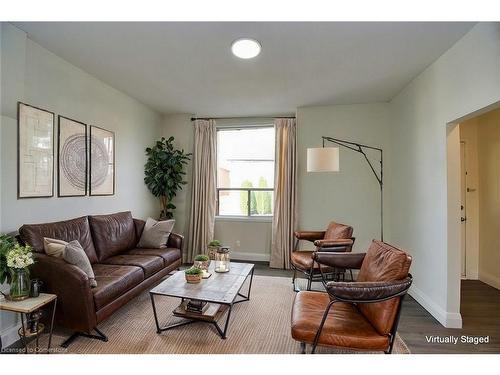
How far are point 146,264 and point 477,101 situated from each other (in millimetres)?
3446

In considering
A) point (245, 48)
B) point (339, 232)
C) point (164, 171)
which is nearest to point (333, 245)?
point (339, 232)

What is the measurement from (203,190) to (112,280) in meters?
2.46

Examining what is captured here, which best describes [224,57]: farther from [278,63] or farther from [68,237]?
[68,237]

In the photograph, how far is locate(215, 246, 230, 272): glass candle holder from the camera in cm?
276

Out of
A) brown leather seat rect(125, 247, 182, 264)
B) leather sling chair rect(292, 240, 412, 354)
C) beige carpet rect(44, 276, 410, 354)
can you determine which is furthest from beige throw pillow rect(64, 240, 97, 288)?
leather sling chair rect(292, 240, 412, 354)

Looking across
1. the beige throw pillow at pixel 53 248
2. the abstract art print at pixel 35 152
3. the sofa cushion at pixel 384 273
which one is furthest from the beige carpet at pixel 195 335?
the abstract art print at pixel 35 152

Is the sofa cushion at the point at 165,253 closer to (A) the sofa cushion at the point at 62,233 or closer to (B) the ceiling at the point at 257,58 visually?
→ (A) the sofa cushion at the point at 62,233

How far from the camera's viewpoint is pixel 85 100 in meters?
3.10

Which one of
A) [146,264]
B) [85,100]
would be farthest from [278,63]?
[146,264]

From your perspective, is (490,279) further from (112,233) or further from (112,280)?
(112,233)

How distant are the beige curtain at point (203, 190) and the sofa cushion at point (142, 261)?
4.83ft

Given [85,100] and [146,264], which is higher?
[85,100]

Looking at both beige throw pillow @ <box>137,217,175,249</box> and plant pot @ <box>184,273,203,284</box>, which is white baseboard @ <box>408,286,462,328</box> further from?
beige throw pillow @ <box>137,217,175,249</box>
